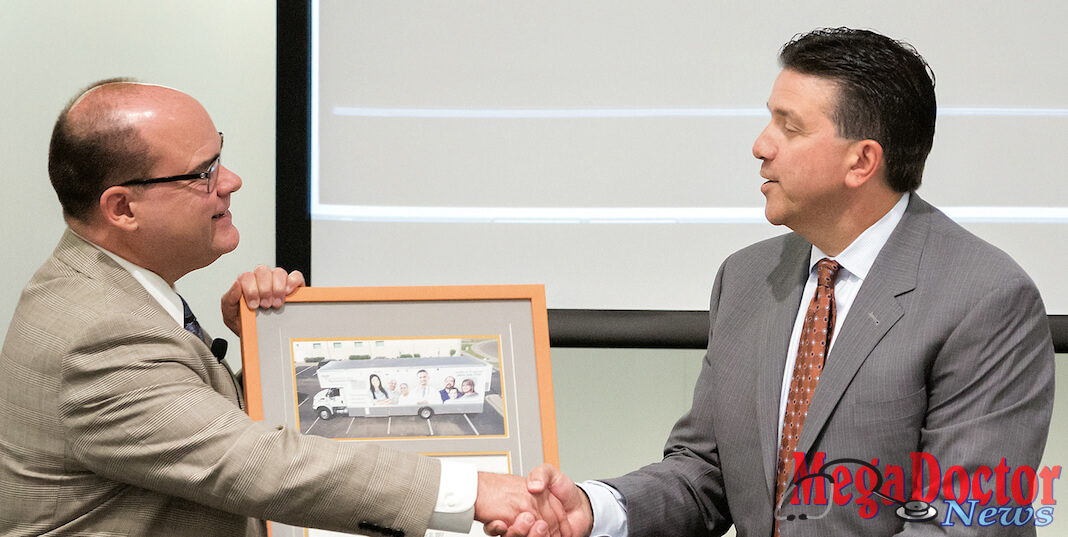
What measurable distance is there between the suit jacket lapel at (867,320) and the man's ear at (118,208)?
1360 millimetres

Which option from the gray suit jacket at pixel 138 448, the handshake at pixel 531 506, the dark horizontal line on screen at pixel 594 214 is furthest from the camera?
the dark horizontal line on screen at pixel 594 214

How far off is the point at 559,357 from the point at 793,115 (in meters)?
1.68

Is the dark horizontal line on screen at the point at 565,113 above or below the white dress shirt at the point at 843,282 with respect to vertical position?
above

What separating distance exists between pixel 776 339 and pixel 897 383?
0.96 feet

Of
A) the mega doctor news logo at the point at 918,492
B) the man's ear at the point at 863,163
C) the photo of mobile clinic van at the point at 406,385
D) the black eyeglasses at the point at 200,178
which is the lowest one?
the mega doctor news logo at the point at 918,492

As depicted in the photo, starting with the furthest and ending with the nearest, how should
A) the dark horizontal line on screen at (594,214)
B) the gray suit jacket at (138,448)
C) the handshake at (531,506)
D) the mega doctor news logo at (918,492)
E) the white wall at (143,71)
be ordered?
the white wall at (143,71) < the dark horizontal line on screen at (594,214) < the handshake at (531,506) < the mega doctor news logo at (918,492) < the gray suit jacket at (138,448)

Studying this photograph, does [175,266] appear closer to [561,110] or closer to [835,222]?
[835,222]

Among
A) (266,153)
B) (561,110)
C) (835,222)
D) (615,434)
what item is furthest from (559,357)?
(835,222)

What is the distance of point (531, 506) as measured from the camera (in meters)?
1.91

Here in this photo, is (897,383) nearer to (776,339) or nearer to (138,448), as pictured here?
(776,339)

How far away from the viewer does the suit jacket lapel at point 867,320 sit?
1863mm

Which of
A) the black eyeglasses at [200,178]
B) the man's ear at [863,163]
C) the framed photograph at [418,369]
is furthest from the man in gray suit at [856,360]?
the black eyeglasses at [200,178]

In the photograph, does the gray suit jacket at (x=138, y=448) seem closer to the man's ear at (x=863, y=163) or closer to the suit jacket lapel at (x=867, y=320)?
the suit jacket lapel at (x=867, y=320)

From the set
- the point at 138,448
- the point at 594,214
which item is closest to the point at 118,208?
the point at 138,448
